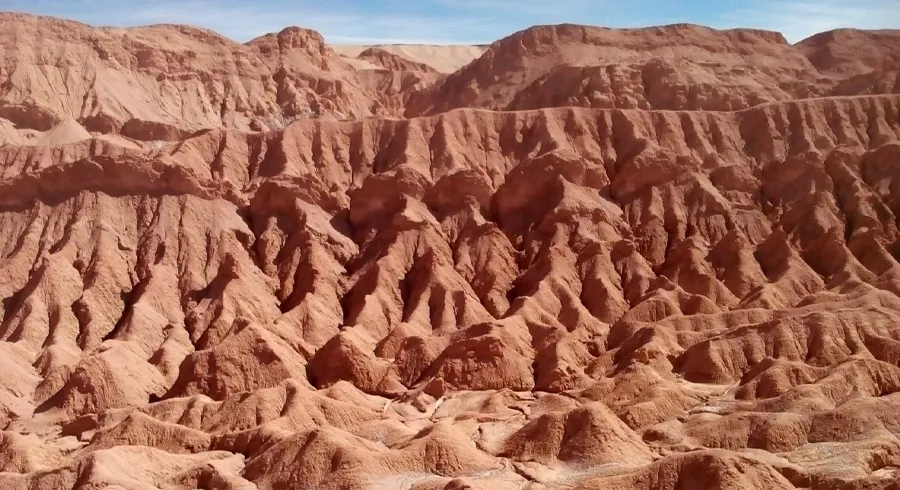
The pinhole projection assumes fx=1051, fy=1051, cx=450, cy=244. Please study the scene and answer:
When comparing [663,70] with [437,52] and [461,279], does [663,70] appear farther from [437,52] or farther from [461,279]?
[437,52]

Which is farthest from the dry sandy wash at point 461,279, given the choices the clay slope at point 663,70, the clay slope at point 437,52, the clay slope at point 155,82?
the clay slope at point 437,52

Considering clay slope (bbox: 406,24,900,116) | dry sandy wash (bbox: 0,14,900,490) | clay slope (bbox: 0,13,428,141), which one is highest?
clay slope (bbox: 406,24,900,116)

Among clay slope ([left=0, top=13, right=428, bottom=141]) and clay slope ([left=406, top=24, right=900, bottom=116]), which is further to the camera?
clay slope ([left=0, top=13, right=428, bottom=141])

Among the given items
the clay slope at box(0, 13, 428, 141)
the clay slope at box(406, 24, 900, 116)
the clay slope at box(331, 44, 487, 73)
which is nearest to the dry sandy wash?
the clay slope at box(0, 13, 428, 141)

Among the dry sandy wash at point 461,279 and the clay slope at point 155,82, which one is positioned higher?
the clay slope at point 155,82

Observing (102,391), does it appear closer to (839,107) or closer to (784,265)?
(784,265)

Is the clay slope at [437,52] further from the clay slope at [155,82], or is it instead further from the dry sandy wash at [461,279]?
the dry sandy wash at [461,279]

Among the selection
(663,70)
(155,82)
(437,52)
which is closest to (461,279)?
(663,70)

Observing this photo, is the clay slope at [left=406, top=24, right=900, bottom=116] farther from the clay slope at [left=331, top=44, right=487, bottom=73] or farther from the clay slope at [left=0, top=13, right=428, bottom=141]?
the clay slope at [left=331, top=44, right=487, bottom=73]
